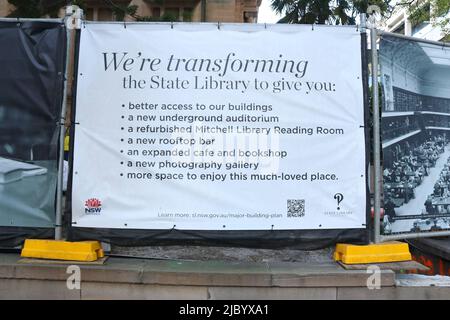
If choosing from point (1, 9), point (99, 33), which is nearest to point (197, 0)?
point (1, 9)

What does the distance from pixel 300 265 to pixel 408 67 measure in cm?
191

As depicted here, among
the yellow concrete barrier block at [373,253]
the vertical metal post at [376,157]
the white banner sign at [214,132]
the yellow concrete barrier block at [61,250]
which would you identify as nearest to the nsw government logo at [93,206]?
the white banner sign at [214,132]

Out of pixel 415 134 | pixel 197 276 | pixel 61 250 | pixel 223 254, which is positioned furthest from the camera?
pixel 223 254

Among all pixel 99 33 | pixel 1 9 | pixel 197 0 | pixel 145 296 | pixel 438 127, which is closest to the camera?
pixel 145 296

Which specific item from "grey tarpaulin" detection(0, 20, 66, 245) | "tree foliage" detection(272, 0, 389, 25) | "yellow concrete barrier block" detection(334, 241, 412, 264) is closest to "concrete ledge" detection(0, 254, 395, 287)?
"yellow concrete barrier block" detection(334, 241, 412, 264)

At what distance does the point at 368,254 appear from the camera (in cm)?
362

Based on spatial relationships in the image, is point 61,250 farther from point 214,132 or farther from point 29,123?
point 214,132

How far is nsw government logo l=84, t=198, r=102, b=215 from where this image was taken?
11.9 feet

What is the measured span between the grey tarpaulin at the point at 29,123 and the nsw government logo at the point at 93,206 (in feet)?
1.00

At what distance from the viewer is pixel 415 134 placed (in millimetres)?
3857

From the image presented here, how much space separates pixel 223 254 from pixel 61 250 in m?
1.40

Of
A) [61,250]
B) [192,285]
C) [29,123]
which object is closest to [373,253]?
[192,285]

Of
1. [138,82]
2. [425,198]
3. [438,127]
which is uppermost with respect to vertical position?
[138,82]

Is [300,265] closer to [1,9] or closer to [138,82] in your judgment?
[138,82]
